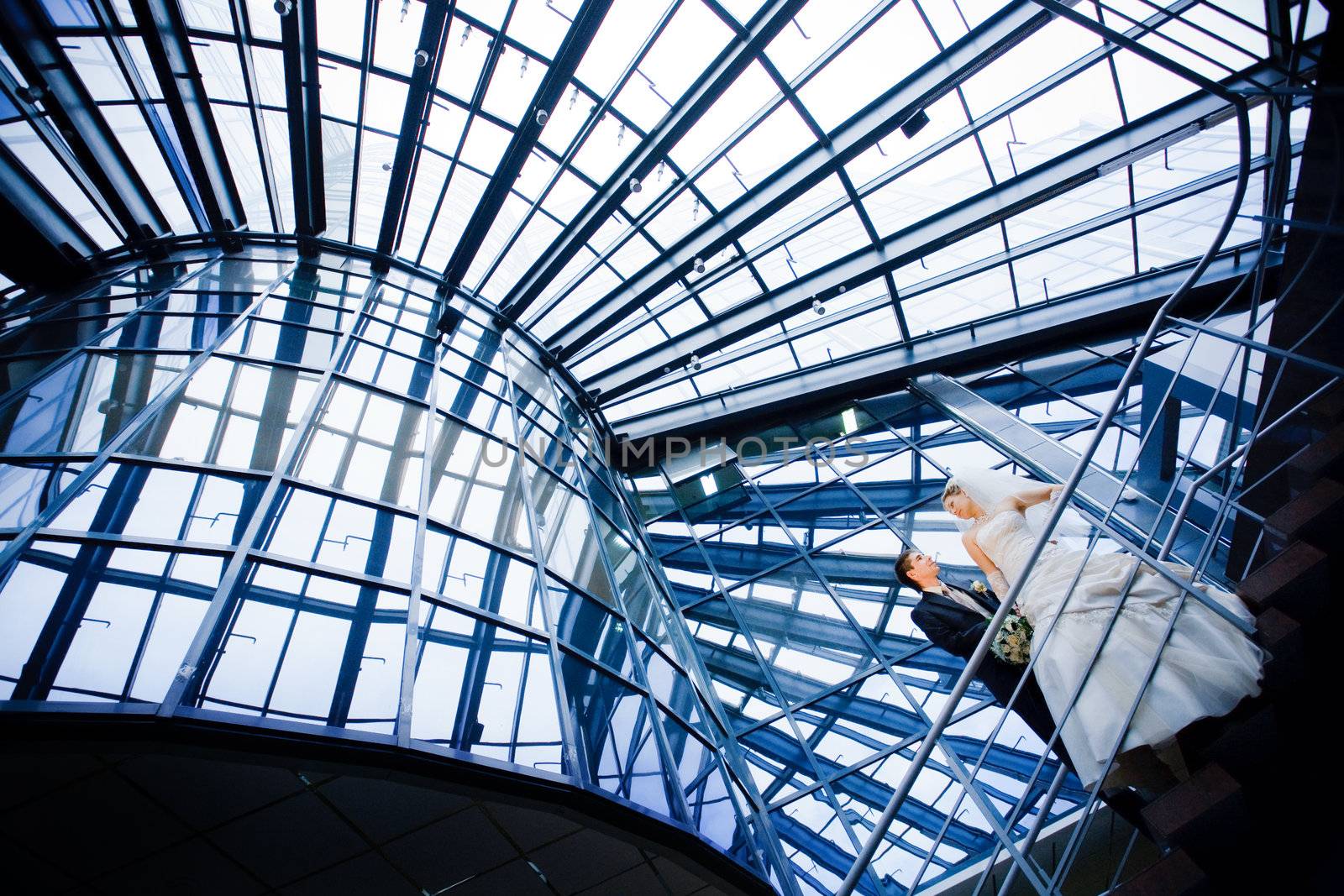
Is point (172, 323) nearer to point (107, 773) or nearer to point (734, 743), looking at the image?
point (107, 773)

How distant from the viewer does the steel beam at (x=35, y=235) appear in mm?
11359

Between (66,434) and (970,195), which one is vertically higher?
(970,195)

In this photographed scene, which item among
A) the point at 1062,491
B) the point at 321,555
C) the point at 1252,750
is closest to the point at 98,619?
the point at 321,555

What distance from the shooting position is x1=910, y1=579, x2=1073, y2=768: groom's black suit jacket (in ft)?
17.3

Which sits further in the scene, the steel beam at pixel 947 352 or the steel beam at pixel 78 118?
the steel beam at pixel 947 352

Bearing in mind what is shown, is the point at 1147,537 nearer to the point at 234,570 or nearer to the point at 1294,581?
the point at 1294,581

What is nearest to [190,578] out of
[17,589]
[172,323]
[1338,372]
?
[17,589]

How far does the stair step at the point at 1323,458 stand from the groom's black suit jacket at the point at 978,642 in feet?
7.22

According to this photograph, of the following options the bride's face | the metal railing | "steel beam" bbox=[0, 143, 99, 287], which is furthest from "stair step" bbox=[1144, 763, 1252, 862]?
"steel beam" bbox=[0, 143, 99, 287]

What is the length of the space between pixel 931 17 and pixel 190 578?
35.7 feet

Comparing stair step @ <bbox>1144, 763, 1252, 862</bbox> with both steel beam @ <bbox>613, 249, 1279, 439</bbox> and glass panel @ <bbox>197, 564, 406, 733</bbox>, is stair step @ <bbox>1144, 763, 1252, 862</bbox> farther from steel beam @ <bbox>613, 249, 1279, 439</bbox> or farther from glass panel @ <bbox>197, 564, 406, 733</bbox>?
steel beam @ <bbox>613, 249, 1279, 439</bbox>

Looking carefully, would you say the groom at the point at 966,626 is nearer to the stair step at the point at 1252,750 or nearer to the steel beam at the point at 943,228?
the stair step at the point at 1252,750

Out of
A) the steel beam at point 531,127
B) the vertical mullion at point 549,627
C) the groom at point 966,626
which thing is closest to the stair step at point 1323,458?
the groom at point 966,626

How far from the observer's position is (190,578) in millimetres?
5629
